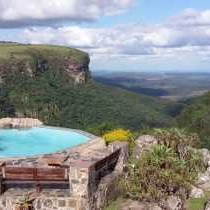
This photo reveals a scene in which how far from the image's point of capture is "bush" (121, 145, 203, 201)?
59.6 feet

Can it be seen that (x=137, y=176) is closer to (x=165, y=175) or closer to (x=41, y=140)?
(x=165, y=175)

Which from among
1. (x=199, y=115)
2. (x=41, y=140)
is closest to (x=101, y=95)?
(x=199, y=115)

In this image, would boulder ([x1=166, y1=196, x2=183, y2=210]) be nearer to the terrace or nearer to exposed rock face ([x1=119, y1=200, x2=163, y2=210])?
exposed rock face ([x1=119, y1=200, x2=163, y2=210])

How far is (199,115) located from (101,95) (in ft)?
330

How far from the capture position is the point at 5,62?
15838cm

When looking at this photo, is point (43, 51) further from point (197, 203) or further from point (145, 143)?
point (197, 203)

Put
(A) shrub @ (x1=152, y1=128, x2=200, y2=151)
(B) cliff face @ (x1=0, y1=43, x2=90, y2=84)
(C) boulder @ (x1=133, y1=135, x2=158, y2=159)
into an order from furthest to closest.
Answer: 1. (B) cliff face @ (x1=0, y1=43, x2=90, y2=84)
2. (C) boulder @ (x1=133, y1=135, x2=158, y2=159)
3. (A) shrub @ (x1=152, y1=128, x2=200, y2=151)

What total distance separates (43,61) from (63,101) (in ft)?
108

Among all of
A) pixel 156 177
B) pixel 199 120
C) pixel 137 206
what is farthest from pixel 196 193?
pixel 199 120

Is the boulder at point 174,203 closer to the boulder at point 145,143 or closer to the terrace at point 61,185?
the terrace at point 61,185

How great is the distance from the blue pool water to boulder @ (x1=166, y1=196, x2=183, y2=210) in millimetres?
10903

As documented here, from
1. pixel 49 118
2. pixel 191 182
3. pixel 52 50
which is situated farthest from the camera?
pixel 52 50

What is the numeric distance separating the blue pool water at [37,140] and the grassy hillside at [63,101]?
271 ft

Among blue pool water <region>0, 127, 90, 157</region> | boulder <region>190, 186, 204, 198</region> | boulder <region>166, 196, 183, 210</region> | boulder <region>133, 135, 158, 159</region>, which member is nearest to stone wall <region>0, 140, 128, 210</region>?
boulder <region>166, 196, 183, 210</region>
